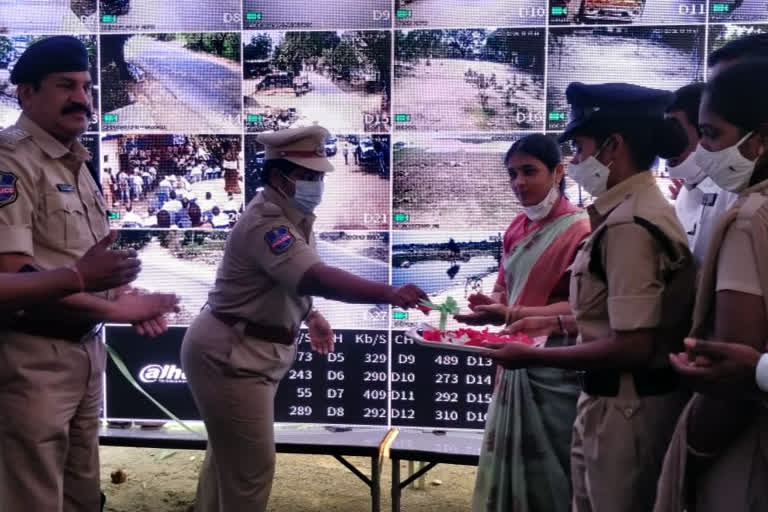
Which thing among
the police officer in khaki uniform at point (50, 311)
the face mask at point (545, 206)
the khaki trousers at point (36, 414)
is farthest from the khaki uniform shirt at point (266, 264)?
the face mask at point (545, 206)

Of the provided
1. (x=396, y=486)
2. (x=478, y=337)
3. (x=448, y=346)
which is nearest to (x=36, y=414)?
(x=448, y=346)

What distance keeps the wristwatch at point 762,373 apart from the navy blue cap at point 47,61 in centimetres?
233

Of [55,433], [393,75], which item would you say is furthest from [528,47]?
[55,433]

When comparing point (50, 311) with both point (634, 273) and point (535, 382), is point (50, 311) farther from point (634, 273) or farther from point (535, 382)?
point (634, 273)

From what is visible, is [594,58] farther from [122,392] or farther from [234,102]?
[122,392]

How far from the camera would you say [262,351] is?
2.84 m

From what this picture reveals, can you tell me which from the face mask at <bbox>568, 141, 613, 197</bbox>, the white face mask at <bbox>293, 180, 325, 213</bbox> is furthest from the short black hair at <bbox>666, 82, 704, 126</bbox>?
the white face mask at <bbox>293, 180, 325, 213</bbox>

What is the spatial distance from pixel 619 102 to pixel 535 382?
115cm

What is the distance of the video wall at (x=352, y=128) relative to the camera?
3557 mm

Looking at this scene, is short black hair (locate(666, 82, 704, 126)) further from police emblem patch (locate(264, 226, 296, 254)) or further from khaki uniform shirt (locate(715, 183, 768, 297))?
Result: police emblem patch (locate(264, 226, 296, 254))

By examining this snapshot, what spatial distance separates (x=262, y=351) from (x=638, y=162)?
1573 millimetres

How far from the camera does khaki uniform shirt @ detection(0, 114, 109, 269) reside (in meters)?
2.33

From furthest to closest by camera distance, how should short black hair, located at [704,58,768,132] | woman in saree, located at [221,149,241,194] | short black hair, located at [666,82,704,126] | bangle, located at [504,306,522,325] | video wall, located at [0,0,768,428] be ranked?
1. woman in saree, located at [221,149,241,194]
2. video wall, located at [0,0,768,428]
3. bangle, located at [504,306,522,325]
4. short black hair, located at [666,82,704,126]
5. short black hair, located at [704,58,768,132]

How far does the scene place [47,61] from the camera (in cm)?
254
